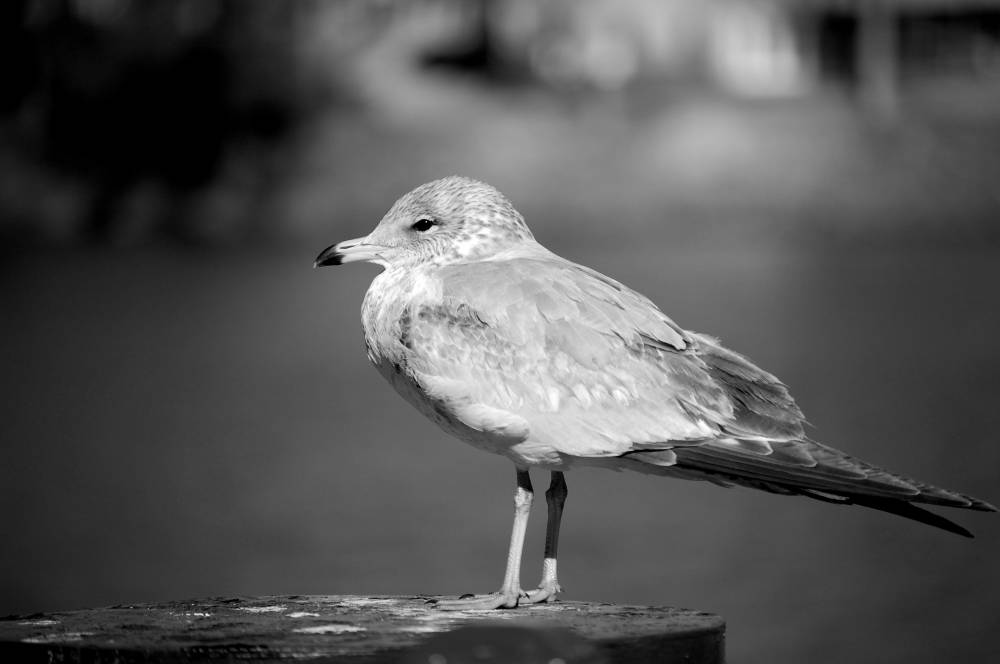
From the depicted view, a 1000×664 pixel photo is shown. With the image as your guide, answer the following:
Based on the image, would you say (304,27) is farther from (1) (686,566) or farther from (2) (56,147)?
(1) (686,566)

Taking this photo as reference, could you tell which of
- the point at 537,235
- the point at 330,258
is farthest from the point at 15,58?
the point at 330,258

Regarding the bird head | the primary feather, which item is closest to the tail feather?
the primary feather

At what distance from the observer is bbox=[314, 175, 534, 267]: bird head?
623cm

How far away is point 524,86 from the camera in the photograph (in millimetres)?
52438

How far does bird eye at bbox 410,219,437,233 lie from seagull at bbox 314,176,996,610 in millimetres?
273

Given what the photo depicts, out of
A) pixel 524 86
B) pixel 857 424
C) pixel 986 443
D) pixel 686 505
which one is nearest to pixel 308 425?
pixel 686 505

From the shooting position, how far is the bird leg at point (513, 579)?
5465mm

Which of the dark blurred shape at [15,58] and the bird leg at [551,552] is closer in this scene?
the bird leg at [551,552]

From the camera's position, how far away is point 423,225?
632cm

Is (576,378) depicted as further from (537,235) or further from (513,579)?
(537,235)

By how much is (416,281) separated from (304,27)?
49492 millimetres

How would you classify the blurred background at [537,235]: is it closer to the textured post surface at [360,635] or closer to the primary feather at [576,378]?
the primary feather at [576,378]

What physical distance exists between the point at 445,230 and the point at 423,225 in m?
0.11

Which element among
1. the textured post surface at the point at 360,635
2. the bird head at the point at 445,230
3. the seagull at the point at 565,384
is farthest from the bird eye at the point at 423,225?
the textured post surface at the point at 360,635
